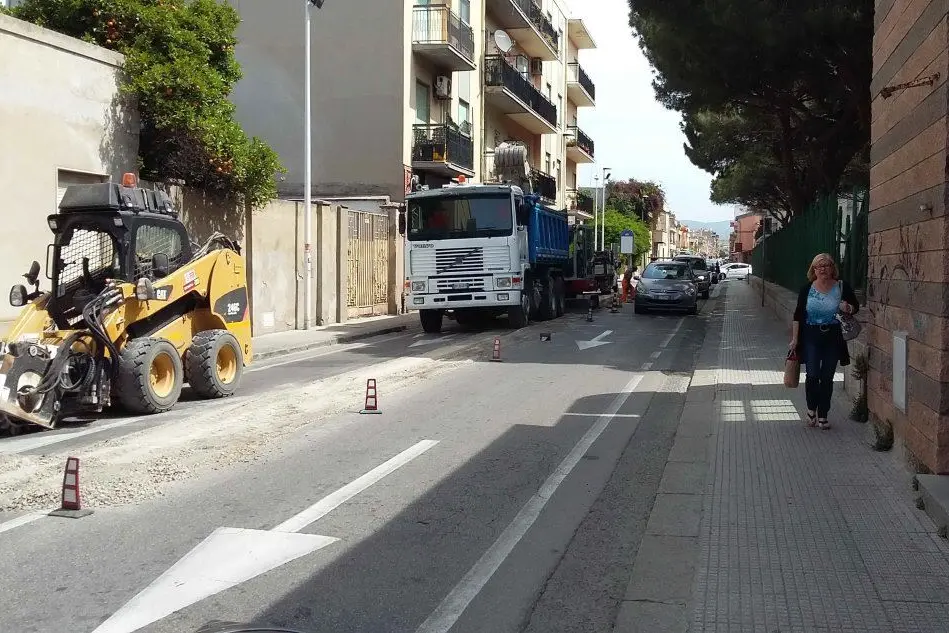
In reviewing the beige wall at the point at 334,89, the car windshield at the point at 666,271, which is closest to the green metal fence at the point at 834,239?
the car windshield at the point at 666,271

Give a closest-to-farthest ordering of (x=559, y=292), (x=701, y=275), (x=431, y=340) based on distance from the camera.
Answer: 1. (x=431, y=340)
2. (x=559, y=292)
3. (x=701, y=275)

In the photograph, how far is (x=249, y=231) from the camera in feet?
64.1

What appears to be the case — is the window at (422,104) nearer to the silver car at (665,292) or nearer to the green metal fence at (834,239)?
the silver car at (665,292)

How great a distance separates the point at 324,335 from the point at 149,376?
32.8ft

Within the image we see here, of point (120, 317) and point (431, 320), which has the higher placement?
point (120, 317)

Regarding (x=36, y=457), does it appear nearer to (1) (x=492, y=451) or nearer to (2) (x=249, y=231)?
(1) (x=492, y=451)

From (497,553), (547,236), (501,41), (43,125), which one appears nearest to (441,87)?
(501,41)

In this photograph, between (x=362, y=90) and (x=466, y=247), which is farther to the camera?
(x=362, y=90)

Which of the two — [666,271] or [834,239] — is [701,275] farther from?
[834,239]

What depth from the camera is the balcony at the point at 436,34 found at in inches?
1123

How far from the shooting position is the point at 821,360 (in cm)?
820

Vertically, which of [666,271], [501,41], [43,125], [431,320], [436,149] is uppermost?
[501,41]

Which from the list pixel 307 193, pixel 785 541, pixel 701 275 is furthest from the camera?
pixel 701 275

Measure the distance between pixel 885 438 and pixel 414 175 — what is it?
923 inches
